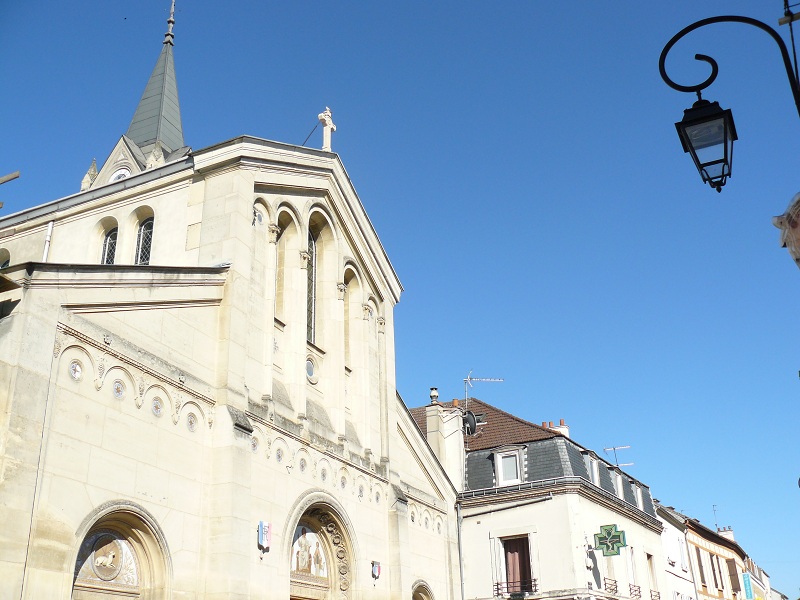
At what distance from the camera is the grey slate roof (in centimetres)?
3425

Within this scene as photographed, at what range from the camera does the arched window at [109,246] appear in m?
20.0

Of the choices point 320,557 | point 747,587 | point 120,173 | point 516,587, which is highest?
point 120,173

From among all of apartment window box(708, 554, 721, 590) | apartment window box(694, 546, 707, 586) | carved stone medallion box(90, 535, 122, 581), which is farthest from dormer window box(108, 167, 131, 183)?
apartment window box(708, 554, 721, 590)

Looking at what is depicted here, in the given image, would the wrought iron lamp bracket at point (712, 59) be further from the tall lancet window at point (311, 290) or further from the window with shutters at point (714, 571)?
the window with shutters at point (714, 571)

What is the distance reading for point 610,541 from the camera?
28.2 meters

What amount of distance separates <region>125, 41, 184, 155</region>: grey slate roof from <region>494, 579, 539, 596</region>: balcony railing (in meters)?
21.4

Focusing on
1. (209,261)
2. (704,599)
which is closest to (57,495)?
(209,261)

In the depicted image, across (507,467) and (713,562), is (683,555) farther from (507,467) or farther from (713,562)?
(507,467)

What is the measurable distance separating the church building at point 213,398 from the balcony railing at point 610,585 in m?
7.32

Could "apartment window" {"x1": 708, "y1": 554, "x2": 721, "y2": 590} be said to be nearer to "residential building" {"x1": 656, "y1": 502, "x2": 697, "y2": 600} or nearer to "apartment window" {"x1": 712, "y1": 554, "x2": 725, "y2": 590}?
"apartment window" {"x1": 712, "y1": 554, "x2": 725, "y2": 590}

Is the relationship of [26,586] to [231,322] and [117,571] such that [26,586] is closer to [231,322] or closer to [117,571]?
[117,571]

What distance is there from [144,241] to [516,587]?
17547mm

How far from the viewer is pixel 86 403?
12734 millimetres

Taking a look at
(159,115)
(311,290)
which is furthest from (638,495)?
(159,115)
